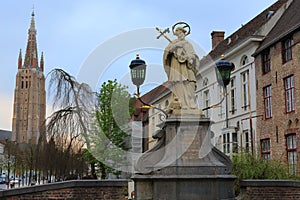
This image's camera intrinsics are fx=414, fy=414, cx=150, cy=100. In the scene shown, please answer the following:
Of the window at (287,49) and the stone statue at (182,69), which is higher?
the window at (287,49)

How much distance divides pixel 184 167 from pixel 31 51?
140218 millimetres

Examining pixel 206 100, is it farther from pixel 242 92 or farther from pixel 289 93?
pixel 289 93

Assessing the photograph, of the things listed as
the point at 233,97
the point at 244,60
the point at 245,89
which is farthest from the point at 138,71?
the point at 233,97

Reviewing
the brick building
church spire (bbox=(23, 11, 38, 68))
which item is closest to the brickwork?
the brick building

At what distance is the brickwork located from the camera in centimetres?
2055

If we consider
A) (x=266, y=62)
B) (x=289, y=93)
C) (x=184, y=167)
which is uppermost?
(x=266, y=62)

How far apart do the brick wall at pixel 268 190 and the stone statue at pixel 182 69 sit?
298cm

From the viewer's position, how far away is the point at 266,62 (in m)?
24.1

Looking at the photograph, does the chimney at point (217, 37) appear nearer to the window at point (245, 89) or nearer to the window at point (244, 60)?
the window at point (244, 60)

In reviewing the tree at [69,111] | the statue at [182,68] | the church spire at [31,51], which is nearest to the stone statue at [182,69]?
the statue at [182,68]

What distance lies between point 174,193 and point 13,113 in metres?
136

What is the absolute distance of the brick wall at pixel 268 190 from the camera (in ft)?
39.7

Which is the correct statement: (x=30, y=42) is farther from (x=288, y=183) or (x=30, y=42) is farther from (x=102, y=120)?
(x=288, y=183)

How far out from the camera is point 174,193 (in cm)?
1033
